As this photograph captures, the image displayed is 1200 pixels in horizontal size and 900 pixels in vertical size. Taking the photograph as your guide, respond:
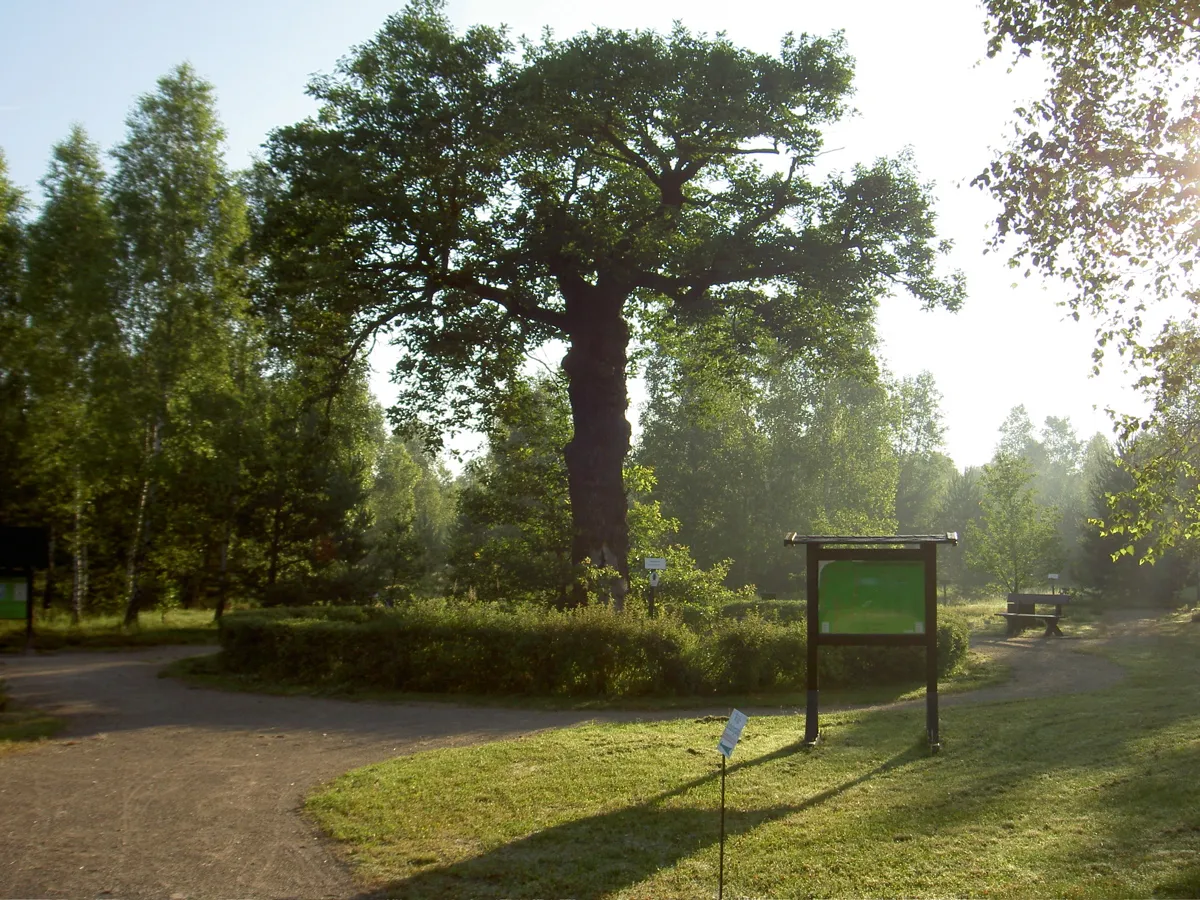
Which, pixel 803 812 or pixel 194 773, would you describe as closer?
pixel 803 812

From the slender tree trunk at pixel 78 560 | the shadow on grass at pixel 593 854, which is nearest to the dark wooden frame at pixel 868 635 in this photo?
the shadow on grass at pixel 593 854

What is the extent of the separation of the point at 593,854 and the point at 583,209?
1514 centimetres

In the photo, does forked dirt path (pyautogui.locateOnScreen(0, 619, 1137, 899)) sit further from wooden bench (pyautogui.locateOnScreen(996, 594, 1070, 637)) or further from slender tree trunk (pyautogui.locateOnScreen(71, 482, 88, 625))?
slender tree trunk (pyautogui.locateOnScreen(71, 482, 88, 625))

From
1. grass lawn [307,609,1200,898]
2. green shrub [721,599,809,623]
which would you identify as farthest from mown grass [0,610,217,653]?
grass lawn [307,609,1200,898]

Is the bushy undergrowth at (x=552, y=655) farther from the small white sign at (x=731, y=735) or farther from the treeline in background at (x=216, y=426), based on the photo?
the small white sign at (x=731, y=735)

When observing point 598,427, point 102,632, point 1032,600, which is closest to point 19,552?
point 102,632

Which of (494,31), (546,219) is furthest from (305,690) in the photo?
(494,31)

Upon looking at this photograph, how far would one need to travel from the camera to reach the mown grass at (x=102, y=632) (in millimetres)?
25016

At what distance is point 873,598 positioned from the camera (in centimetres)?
1050

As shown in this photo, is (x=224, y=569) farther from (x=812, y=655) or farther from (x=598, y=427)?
(x=812, y=655)

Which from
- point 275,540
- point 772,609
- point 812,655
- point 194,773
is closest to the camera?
point 194,773

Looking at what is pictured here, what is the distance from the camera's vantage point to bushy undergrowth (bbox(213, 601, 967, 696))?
15.6m

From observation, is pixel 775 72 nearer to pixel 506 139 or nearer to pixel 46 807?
pixel 506 139

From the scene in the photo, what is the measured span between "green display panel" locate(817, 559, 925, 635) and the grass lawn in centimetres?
120
